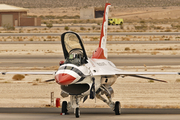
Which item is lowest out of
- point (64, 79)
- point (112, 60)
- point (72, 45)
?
point (112, 60)

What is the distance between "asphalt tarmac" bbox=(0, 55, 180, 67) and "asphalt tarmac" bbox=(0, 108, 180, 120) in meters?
24.5

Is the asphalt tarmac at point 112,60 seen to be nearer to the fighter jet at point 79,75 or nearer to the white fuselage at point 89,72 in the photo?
the white fuselage at point 89,72

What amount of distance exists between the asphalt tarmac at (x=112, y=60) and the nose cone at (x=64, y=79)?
29555 mm

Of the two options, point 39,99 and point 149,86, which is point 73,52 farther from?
point 149,86

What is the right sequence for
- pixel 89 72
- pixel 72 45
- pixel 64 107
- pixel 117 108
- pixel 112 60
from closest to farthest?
1. pixel 89 72
2. pixel 72 45
3. pixel 64 107
4. pixel 117 108
5. pixel 112 60

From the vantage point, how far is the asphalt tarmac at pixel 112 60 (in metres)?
46.7

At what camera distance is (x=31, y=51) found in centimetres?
6250

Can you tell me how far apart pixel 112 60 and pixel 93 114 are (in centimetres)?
3078

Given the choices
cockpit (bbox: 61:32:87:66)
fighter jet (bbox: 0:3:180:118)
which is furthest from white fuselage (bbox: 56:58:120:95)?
cockpit (bbox: 61:32:87:66)

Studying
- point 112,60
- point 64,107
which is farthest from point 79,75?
point 112,60

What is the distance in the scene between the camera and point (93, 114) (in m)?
19.9

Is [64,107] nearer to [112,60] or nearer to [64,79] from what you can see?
[64,79]

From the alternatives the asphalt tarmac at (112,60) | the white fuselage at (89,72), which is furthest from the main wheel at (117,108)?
the asphalt tarmac at (112,60)

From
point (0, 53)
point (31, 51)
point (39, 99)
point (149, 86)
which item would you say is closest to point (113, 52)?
point (31, 51)
